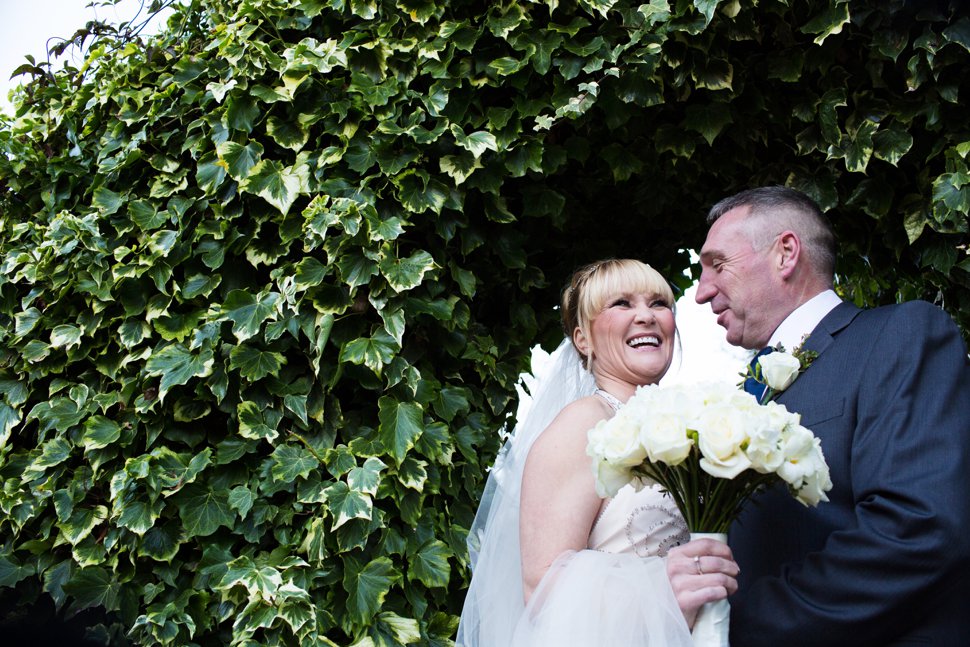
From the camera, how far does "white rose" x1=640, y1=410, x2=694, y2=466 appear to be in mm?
1634

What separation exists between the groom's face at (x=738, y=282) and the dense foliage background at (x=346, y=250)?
429mm

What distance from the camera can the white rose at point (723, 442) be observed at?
1.60m

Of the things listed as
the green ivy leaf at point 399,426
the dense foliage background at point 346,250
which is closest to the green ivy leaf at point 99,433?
the dense foliage background at point 346,250

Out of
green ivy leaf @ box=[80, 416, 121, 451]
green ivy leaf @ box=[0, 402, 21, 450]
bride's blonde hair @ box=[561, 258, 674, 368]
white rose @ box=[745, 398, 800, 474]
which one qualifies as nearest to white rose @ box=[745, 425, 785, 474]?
white rose @ box=[745, 398, 800, 474]

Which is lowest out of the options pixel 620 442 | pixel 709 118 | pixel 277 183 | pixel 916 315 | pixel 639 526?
pixel 639 526

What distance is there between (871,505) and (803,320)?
0.64 m

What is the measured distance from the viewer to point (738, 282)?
2473 mm

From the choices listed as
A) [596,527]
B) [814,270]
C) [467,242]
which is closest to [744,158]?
[814,270]

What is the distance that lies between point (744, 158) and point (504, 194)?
79 cm

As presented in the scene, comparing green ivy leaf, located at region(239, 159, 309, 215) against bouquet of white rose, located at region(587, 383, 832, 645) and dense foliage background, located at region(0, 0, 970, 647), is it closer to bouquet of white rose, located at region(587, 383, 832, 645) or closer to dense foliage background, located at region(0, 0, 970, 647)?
dense foliage background, located at region(0, 0, 970, 647)

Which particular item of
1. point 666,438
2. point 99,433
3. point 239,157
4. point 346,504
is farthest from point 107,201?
point 666,438

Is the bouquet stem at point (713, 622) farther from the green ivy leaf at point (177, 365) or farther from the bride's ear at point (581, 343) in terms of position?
the green ivy leaf at point (177, 365)

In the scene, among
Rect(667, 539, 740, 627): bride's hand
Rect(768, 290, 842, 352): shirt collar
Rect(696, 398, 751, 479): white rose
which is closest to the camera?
Rect(696, 398, 751, 479): white rose

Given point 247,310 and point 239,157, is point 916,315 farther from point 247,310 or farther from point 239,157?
point 239,157
